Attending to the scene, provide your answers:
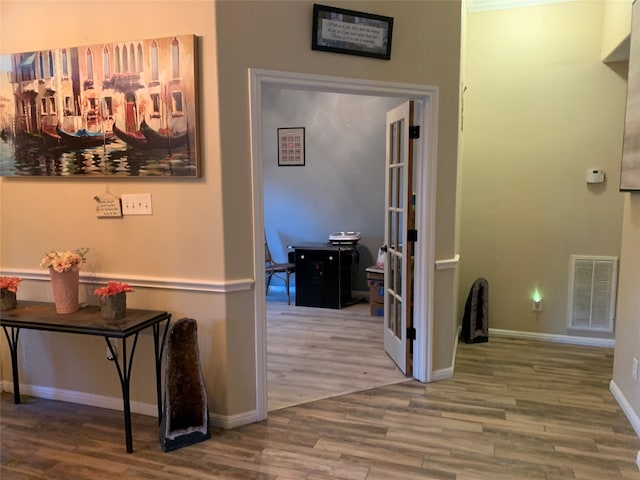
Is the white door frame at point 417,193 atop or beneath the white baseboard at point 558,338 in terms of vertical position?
atop

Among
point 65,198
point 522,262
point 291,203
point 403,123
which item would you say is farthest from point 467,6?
point 65,198

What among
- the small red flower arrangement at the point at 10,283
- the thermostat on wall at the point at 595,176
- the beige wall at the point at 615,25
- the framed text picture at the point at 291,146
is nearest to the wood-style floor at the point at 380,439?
the small red flower arrangement at the point at 10,283

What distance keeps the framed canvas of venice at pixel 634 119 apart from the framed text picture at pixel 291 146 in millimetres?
3738

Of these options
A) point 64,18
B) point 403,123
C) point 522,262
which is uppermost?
point 64,18

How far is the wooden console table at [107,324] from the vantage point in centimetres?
239

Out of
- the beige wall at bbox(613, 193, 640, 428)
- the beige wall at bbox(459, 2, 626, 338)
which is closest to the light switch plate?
the beige wall at bbox(459, 2, 626, 338)

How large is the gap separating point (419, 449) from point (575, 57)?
131 inches

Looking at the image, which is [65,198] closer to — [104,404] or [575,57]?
[104,404]

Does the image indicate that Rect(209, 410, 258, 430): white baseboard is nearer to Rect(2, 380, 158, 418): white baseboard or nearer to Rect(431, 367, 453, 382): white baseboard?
Rect(2, 380, 158, 418): white baseboard

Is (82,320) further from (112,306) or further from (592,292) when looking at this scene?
(592,292)

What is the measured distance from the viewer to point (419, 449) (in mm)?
2482

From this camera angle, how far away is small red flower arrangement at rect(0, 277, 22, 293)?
8.92 ft

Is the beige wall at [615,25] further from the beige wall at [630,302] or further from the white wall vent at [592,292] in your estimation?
the white wall vent at [592,292]

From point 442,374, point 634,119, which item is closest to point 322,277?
point 442,374
